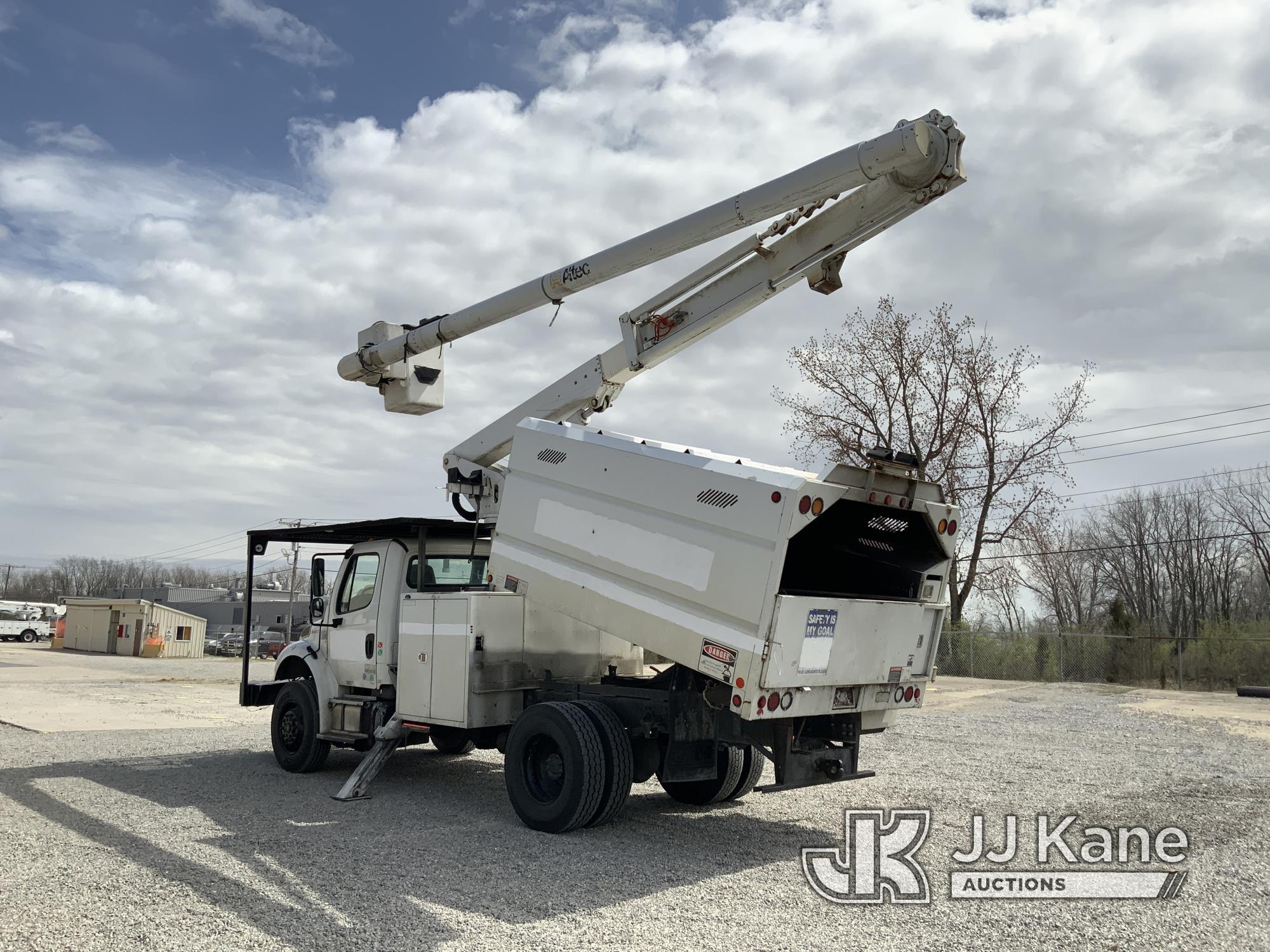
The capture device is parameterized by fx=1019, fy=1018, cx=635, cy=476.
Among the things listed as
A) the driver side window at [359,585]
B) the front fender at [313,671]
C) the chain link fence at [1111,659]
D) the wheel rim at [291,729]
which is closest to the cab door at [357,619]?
the driver side window at [359,585]

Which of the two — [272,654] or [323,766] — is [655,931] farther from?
[272,654]

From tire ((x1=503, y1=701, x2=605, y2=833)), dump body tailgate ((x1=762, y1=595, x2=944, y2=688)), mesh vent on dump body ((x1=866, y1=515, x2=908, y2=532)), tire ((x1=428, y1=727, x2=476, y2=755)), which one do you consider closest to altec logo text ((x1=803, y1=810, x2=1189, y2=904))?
dump body tailgate ((x1=762, y1=595, x2=944, y2=688))

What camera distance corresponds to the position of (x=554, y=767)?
796cm

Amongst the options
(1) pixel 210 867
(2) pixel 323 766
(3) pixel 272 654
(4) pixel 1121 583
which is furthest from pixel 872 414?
(1) pixel 210 867

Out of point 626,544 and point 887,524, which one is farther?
point 887,524

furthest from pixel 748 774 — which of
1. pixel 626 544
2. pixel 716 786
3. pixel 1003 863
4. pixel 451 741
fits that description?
pixel 451 741

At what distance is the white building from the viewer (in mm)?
48562

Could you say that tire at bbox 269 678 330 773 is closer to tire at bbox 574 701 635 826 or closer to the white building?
tire at bbox 574 701 635 826

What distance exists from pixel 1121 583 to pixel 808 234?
51862mm

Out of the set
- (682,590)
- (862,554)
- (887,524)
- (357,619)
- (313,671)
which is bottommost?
(313,671)

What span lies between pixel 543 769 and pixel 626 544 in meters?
1.95

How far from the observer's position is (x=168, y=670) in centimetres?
3606

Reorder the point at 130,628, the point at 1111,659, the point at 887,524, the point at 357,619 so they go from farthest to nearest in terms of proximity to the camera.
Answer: the point at 130,628, the point at 1111,659, the point at 357,619, the point at 887,524

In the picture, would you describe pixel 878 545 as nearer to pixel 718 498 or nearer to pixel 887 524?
pixel 887 524
